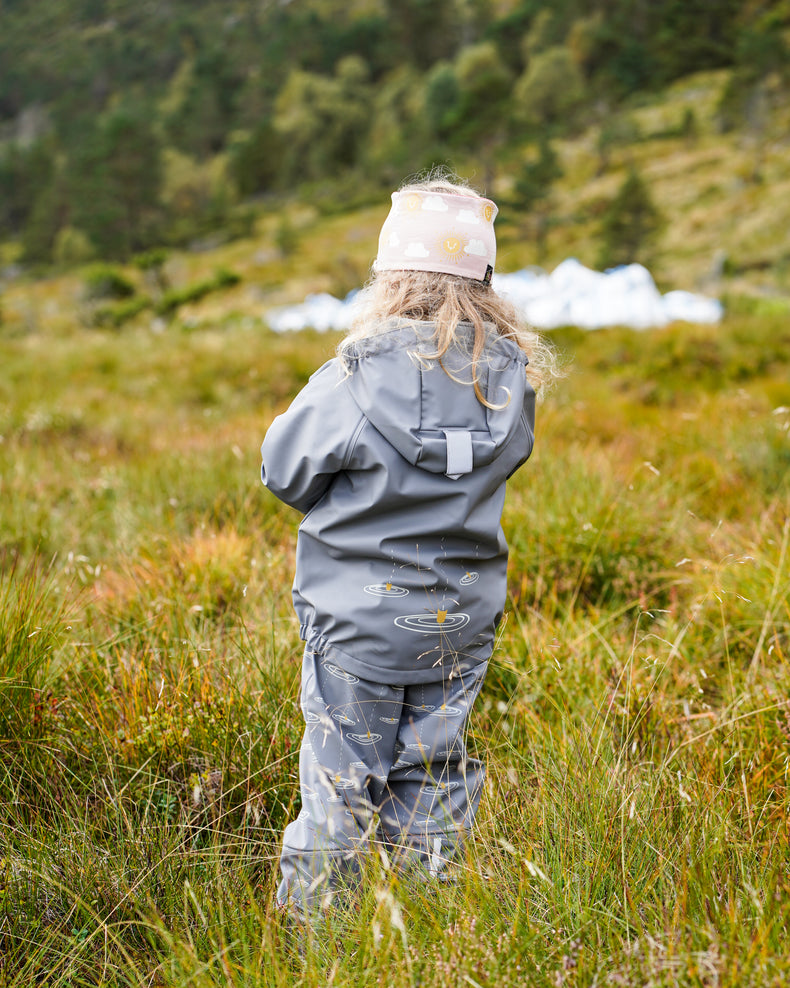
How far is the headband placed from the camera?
1.89 m

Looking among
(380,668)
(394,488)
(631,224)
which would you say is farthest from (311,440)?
(631,224)

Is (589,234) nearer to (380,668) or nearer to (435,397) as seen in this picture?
(435,397)

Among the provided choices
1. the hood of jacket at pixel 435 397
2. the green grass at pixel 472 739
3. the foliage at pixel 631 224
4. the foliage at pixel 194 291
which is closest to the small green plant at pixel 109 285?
the foliage at pixel 194 291

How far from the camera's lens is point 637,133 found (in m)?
42.4

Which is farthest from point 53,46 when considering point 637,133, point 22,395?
point 22,395

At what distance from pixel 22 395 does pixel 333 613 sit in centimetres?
662

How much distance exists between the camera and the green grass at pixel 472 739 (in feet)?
4.26

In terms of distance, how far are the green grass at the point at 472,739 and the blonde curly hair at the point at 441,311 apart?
832 mm

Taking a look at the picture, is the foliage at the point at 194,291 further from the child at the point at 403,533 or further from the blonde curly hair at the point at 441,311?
the child at the point at 403,533

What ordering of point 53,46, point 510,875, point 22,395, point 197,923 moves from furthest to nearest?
point 53,46 → point 22,395 → point 197,923 → point 510,875

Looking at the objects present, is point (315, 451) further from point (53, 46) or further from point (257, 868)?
point (53, 46)

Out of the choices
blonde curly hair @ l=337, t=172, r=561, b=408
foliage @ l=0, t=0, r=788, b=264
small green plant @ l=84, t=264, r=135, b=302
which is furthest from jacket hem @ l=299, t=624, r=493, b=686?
foliage @ l=0, t=0, r=788, b=264

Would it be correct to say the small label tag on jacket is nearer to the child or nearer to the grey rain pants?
the child

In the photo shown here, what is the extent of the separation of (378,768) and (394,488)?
0.78 m
